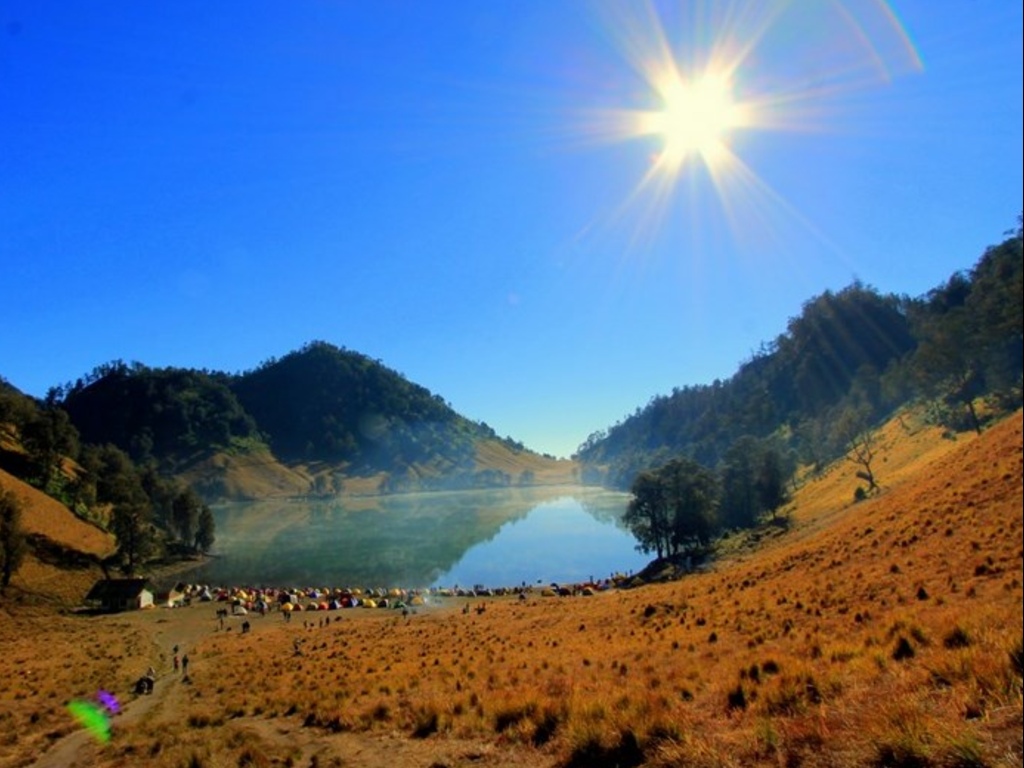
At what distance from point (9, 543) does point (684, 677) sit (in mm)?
71746

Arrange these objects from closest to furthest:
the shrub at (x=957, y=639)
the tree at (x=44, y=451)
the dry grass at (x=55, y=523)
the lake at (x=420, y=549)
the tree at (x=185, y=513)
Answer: the shrub at (x=957, y=639) → the dry grass at (x=55, y=523) → the lake at (x=420, y=549) → the tree at (x=44, y=451) → the tree at (x=185, y=513)

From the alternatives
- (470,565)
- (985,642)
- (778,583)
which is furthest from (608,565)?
(985,642)

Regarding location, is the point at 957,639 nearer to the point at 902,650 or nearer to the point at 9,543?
the point at 902,650

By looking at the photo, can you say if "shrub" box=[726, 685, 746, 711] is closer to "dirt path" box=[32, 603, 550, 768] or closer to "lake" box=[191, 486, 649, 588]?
"dirt path" box=[32, 603, 550, 768]

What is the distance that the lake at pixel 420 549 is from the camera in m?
88.9

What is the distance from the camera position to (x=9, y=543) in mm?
59031

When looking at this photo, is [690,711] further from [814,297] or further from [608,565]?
[814,297]

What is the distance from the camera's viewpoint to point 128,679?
30.3 meters

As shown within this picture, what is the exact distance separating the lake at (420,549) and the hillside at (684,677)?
48.8m

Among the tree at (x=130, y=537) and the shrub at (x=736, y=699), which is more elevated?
the tree at (x=130, y=537)

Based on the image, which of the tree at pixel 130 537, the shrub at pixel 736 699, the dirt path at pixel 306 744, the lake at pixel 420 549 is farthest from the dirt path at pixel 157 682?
the lake at pixel 420 549

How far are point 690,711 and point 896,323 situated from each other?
601ft

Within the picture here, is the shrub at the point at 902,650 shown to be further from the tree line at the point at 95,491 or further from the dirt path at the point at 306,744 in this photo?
the tree line at the point at 95,491

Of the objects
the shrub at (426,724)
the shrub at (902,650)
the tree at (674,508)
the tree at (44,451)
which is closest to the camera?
the shrub at (902,650)
